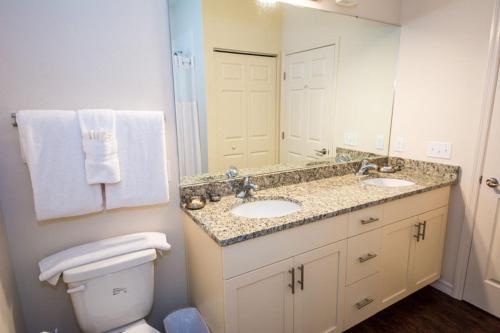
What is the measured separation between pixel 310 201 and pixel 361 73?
1280mm

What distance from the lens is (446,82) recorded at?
1971 millimetres

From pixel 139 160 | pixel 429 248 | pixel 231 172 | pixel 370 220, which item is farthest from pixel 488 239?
pixel 139 160

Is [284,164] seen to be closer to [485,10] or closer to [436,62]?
[436,62]

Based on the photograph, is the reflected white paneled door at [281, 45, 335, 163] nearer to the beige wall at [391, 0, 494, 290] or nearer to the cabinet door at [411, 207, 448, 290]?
the beige wall at [391, 0, 494, 290]

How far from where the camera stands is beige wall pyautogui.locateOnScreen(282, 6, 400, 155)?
204cm

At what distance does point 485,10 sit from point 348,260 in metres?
1.75

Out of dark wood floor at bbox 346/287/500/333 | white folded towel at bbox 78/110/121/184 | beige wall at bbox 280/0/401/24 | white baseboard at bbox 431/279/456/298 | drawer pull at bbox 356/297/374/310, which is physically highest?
beige wall at bbox 280/0/401/24

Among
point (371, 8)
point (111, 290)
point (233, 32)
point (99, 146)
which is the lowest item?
point (111, 290)

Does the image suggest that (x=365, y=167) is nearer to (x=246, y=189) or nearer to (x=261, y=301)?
(x=246, y=189)

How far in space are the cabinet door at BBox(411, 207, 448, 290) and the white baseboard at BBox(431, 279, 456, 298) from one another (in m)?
0.10

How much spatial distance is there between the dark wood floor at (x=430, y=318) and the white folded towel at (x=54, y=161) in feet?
5.78

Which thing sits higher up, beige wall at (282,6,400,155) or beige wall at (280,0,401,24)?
beige wall at (280,0,401,24)

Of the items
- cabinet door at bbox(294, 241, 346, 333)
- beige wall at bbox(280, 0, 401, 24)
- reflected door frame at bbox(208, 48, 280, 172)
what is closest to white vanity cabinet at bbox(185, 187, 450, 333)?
cabinet door at bbox(294, 241, 346, 333)

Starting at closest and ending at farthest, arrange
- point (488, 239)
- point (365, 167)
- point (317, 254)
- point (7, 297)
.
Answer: point (7, 297) < point (317, 254) < point (488, 239) < point (365, 167)
